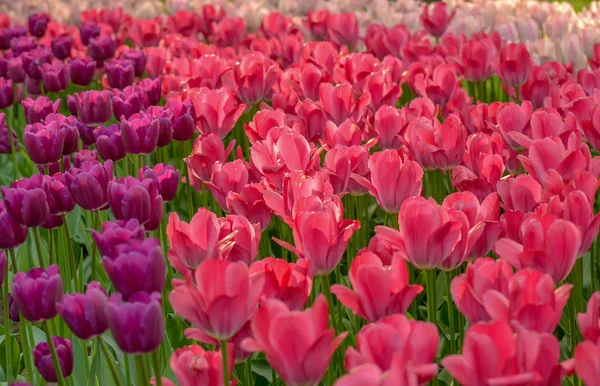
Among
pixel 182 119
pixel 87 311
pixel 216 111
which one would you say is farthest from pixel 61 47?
pixel 87 311

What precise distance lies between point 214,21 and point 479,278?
5133 mm

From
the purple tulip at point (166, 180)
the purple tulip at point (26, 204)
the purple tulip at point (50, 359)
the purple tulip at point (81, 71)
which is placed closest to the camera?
the purple tulip at point (50, 359)

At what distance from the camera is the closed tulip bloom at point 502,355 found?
4.18 feet

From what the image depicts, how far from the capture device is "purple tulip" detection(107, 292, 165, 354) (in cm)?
150

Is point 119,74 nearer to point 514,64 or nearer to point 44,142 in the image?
point 44,142

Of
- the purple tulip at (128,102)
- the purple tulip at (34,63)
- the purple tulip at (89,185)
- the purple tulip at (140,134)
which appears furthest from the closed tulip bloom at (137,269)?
the purple tulip at (34,63)

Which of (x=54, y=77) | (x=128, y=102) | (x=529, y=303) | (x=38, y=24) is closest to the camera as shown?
(x=529, y=303)

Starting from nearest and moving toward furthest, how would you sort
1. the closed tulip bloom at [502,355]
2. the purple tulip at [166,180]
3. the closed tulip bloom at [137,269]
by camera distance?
the closed tulip bloom at [502,355] → the closed tulip bloom at [137,269] → the purple tulip at [166,180]

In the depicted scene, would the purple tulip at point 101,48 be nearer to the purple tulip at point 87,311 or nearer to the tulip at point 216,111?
the tulip at point 216,111

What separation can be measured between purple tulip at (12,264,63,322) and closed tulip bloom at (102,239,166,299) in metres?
0.30

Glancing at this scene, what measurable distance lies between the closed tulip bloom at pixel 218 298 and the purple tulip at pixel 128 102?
177cm

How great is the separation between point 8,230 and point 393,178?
3.17 feet

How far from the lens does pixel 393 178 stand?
2.28m

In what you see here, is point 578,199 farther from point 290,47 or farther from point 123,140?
point 290,47
